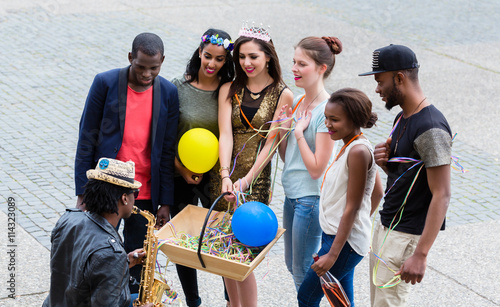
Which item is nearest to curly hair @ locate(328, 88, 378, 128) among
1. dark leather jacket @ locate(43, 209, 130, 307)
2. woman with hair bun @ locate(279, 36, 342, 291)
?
woman with hair bun @ locate(279, 36, 342, 291)

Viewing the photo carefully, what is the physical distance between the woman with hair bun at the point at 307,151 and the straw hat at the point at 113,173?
126 centimetres

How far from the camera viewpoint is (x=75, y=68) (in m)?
10.1

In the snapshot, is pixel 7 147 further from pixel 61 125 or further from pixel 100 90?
pixel 100 90

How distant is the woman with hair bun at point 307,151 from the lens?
4.20m

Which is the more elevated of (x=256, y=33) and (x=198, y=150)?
(x=256, y=33)

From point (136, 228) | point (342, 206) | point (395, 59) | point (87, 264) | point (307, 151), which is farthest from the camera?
point (136, 228)

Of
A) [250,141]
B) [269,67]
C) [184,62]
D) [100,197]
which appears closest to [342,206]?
[250,141]

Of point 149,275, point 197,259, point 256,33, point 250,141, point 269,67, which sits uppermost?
point 256,33

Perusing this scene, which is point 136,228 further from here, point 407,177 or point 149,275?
point 407,177

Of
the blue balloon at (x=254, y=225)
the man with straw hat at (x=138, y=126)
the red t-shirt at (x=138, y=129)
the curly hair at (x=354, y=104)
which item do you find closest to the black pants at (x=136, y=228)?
the man with straw hat at (x=138, y=126)

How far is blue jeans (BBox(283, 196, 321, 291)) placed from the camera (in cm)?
430

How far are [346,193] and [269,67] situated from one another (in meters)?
1.22

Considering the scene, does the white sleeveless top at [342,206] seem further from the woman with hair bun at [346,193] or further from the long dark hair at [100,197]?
the long dark hair at [100,197]

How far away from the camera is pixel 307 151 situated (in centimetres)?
418
